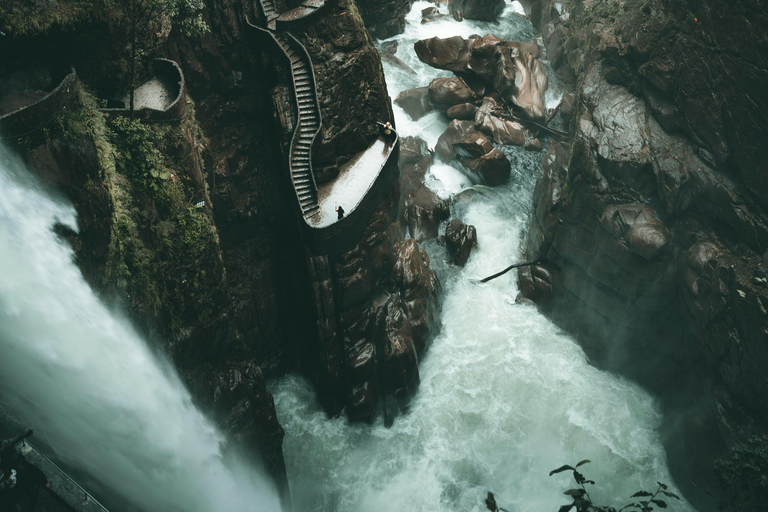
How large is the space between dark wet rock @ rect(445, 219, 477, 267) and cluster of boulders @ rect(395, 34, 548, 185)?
4304 mm

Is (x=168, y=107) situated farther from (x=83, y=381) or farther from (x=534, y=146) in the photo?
(x=534, y=146)

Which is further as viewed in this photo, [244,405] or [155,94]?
[244,405]

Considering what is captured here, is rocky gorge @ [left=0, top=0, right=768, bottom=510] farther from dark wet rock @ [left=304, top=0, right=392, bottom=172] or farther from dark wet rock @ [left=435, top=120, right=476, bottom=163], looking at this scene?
dark wet rock @ [left=435, top=120, right=476, bottom=163]

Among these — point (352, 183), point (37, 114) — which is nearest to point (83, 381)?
point (37, 114)

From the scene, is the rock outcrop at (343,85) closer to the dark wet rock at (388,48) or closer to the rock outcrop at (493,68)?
the rock outcrop at (493,68)

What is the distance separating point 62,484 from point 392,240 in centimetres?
1582

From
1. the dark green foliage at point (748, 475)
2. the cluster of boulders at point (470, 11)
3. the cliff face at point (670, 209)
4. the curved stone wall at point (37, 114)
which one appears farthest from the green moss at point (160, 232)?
the cluster of boulders at point (470, 11)

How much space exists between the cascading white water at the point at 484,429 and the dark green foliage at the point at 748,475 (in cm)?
468

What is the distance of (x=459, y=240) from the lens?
2705 cm

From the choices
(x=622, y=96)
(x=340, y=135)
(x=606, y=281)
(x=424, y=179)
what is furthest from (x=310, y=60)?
(x=606, y=281)

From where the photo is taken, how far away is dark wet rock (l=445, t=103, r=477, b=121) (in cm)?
3250

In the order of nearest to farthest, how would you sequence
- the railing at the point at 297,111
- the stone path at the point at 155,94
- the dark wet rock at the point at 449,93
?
the stone path at the point at 155,94
the railing at the point at 297,111
the dark wet rock at the point at 449,93

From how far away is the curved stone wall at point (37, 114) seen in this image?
12289 mm

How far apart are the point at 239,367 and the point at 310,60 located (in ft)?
43.5
